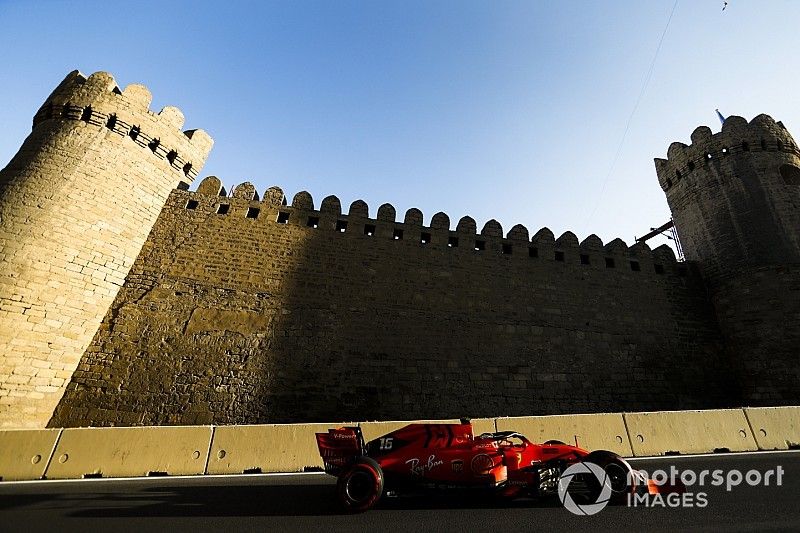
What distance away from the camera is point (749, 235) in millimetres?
12570

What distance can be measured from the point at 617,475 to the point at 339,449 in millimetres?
2901

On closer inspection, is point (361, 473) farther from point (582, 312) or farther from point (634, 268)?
→ point (634, 268)

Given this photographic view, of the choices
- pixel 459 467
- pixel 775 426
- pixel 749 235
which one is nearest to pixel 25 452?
pixel 459 467

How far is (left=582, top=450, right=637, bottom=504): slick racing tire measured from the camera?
3779 mm

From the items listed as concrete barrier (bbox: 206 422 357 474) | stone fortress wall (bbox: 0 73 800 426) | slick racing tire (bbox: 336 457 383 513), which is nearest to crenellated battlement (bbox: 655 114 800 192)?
stone fortress wall (bbox: 0 73 800 426)

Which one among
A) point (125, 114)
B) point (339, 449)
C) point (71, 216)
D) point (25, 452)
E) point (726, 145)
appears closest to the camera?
point (339, 449)

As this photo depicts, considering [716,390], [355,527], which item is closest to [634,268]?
[716,390]

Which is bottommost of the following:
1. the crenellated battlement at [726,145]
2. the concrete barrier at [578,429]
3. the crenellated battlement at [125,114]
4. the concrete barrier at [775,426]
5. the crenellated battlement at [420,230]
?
the concrete barrier at [578,429]

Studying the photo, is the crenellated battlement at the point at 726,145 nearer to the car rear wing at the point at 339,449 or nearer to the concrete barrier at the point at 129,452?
the car rear wing at the point at 339,449

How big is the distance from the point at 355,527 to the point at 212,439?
13.2 feet

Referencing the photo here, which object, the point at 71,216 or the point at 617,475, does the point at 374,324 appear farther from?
the point at 71,216

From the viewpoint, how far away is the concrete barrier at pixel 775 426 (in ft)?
22.5

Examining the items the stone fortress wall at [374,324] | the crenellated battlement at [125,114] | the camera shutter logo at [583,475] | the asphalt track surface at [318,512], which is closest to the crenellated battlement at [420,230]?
the stone fortress wall at [374,324]

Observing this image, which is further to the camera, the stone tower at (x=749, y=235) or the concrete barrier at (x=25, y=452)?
the stone tower at (x=749, y=235)
